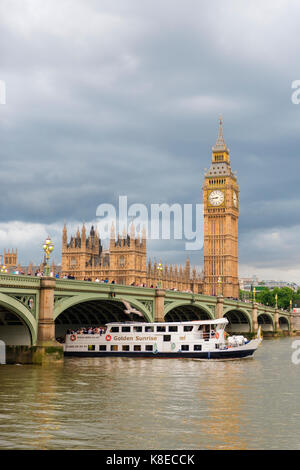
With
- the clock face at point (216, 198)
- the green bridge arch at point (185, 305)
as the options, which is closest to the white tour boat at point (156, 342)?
the green bridge arch at point (185, 305)

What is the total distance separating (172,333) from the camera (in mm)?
57281

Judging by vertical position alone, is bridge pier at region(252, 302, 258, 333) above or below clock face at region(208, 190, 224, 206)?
below

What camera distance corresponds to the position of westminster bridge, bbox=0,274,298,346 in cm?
4431

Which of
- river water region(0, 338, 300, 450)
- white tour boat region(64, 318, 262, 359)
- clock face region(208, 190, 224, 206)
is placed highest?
clock face region(208, 190, 224, 206)

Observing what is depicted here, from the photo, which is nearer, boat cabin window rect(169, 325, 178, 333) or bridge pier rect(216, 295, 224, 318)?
boat cabin window rect(169, 325, 178, 333)

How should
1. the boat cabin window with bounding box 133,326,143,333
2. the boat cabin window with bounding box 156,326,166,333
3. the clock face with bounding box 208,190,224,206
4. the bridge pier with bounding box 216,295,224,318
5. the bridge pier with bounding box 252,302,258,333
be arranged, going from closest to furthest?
1. the boat cabin window with bounding box 156,326,166,333
2. the boat cabin window with bounding box 133,326,143,333
3. the bridge pier with bounding box 216,295,224,318
4. the bridge pier with bounding box 252,302,258,333
5. the clock face with bounding box 208,190,224,206

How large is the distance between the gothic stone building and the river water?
99.7m

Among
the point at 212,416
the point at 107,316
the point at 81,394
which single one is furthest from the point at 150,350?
the point at 212,416

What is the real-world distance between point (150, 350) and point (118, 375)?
15893mm

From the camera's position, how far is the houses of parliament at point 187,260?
5856 inches

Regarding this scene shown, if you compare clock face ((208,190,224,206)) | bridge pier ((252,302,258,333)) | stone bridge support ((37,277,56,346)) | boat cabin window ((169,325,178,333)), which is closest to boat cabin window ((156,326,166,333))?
boat cabin window ((169,325,178,333))

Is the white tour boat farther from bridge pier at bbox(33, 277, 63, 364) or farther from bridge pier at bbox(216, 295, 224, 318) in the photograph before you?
bridge pier at bbox(216, 295, 224, 318)
